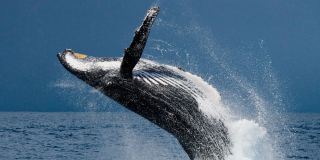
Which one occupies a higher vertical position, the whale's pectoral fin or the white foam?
the whale's pectoral fin

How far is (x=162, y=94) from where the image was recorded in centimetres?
541

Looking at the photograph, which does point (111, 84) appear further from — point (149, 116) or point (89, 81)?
point (149, 116)

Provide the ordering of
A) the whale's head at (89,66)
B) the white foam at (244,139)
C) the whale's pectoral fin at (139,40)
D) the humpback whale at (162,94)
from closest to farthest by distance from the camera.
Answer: the whale's pectoral fin at (139,40) < the humpback whale at (162,94) < the whale's head at (89,66) < the white foam at (244,139)

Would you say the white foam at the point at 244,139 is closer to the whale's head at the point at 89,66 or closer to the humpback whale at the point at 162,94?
the humpback whale at the point at 162,94

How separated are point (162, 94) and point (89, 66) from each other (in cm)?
132

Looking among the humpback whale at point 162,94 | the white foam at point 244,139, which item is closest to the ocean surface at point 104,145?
the white foam at point 244,139

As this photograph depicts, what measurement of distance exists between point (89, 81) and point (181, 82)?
4.95ft

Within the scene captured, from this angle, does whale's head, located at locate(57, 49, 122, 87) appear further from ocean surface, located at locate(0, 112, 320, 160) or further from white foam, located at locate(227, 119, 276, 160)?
ocean surface, located at locate(0, 112, 320, 160)

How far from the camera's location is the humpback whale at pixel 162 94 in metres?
5.39

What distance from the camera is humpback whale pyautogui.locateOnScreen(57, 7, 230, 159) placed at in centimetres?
539

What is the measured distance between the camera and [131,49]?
4930 mm

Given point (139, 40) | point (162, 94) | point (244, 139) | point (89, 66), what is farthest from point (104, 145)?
point (139, 40)

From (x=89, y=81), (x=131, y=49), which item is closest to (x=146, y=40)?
(x=131, y=49)

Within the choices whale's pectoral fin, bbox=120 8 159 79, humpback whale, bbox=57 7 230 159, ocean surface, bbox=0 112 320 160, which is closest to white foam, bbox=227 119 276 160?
humpback whale, bbox=57 7 230 159
